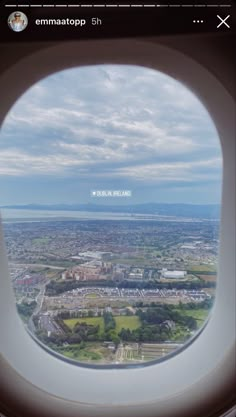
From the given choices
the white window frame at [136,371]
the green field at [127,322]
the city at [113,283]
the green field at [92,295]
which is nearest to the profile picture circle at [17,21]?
the white window frame at [136,371]

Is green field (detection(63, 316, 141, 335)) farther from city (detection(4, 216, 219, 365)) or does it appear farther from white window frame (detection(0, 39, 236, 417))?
white window frame (detection(0, 39, 236, 417))

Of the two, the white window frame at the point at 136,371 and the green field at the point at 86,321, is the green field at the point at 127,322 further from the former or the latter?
the white window frame at the point at 136,371

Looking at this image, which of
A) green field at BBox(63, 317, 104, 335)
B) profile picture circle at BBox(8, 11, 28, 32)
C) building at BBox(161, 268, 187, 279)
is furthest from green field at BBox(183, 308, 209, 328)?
profile picture circle at BBox(8, 11, 28, 32)

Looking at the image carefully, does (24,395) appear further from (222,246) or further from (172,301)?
(222,246)

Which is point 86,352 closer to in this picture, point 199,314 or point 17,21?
point 199,314

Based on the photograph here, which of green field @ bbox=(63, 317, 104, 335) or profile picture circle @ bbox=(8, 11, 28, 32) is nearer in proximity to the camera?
profile picture circle @ bbox=(8, 11, 28, 32)

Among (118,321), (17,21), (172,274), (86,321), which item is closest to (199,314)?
(172,274)
